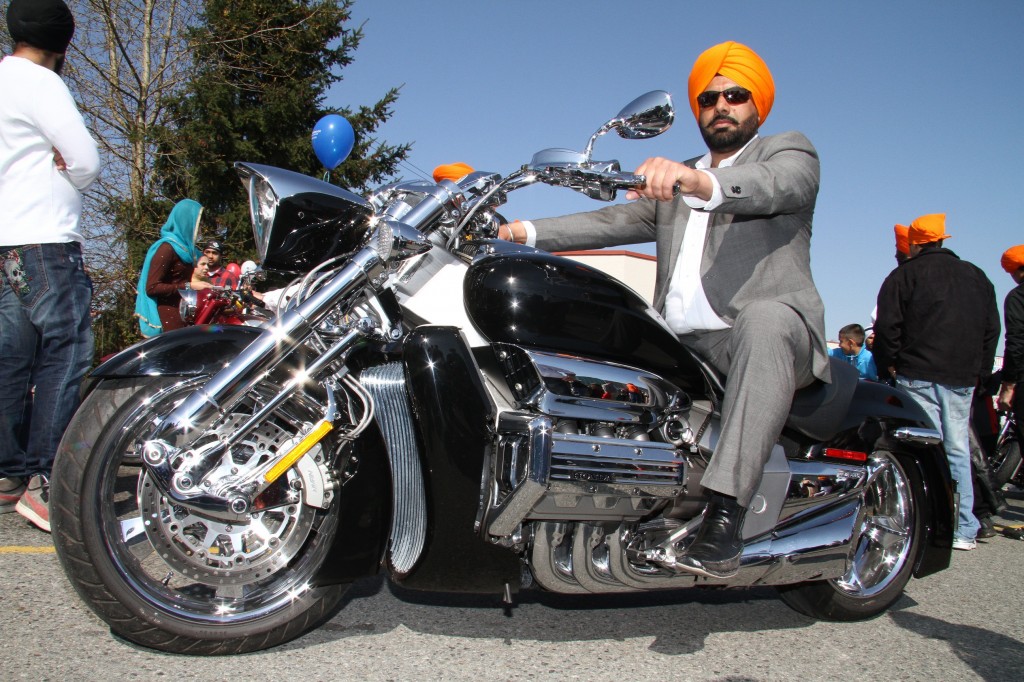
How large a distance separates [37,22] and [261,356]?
2163mm

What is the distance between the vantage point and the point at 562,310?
7.16 feet

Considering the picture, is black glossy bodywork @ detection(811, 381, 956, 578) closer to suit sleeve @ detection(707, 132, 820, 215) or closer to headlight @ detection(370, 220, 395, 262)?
suit sleeve @ detection(707, 132, 820, 215)

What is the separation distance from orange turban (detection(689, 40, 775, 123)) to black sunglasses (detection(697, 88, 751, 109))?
0.07 ft

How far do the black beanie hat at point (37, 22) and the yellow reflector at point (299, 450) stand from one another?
2.28 meters

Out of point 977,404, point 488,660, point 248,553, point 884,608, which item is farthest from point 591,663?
point 977,404

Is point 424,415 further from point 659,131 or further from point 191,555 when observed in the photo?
point 659,131

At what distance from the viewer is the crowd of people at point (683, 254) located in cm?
237

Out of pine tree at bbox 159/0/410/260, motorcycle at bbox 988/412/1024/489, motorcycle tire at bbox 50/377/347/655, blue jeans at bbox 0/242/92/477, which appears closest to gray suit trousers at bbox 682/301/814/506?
motorcycle tire at bbox 50/377/347/655

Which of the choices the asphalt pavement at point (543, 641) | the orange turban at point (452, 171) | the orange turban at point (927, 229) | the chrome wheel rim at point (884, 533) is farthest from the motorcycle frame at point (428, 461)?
the orange turban at point (927, 229)

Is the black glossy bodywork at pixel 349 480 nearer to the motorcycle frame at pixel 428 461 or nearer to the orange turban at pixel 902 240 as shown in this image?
the motorcycle frame at pixel 428 461

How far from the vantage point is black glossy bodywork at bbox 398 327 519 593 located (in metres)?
2.07

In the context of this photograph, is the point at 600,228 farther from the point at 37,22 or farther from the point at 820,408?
the point at 37,22

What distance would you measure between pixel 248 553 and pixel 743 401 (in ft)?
5.05

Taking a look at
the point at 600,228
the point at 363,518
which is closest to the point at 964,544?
the point at 600,228
